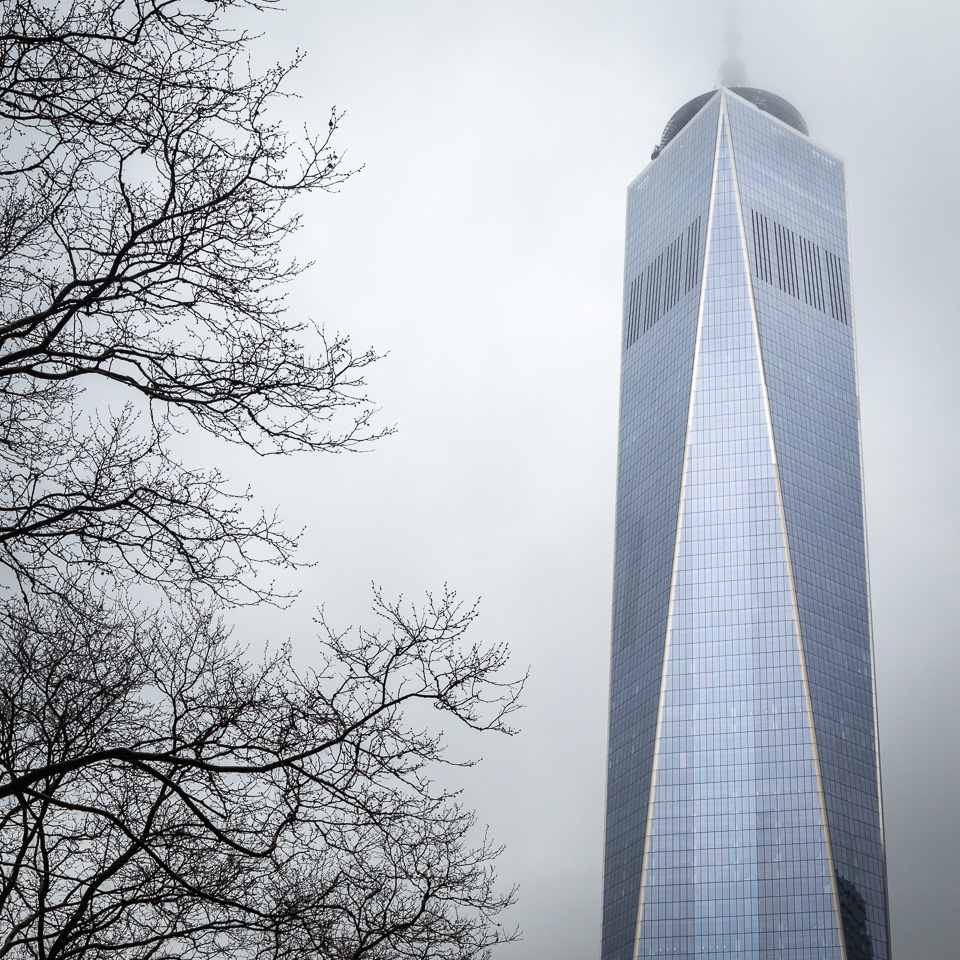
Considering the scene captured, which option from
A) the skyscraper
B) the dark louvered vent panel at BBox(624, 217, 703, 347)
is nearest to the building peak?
the skyscraper

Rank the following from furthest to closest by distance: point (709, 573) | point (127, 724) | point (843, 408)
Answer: point (843, 408)
point (709, 573)
point (127, 724)

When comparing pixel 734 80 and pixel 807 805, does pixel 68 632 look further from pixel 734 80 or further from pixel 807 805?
pixel 734 80

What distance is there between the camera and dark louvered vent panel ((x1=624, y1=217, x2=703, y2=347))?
4729 inches

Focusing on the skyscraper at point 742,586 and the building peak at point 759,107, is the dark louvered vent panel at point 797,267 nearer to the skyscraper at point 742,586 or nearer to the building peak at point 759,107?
the skyscraper at point 742,586

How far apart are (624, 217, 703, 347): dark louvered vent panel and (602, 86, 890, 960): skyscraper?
0.27 metres

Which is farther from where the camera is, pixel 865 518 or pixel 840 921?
pixel 865 518

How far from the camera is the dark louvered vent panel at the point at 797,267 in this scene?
4680 inches

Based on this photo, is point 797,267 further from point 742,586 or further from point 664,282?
point 742,586

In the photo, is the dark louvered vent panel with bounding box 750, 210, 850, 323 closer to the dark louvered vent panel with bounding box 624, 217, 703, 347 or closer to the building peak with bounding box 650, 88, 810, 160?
the dark louvered vent panel with bounding box 624, 217, 703, 347

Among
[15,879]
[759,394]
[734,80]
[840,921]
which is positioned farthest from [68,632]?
[734,80]

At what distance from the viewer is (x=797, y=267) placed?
121 metres

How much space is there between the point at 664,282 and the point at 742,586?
36933mm

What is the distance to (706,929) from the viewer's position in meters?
97.5

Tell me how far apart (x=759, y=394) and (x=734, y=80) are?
7217 cm
